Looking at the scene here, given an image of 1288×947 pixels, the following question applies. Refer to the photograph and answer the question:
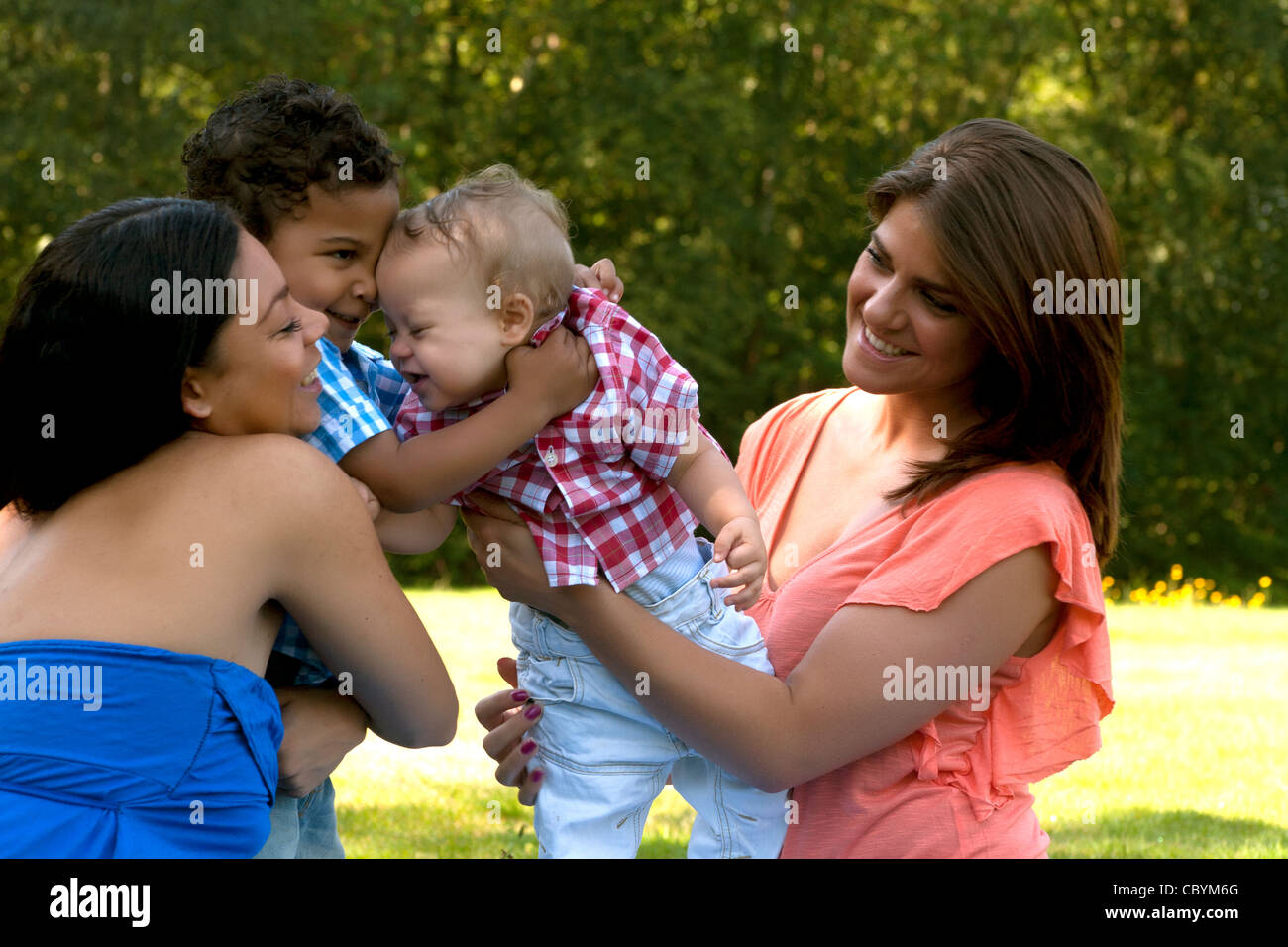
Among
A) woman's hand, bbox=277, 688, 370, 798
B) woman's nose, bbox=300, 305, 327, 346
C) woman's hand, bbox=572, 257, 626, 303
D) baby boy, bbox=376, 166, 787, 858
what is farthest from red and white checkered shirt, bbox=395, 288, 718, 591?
woman's hand, bbox=277, 688, 370, 798

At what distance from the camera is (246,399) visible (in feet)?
7.01

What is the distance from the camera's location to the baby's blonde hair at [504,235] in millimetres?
2428

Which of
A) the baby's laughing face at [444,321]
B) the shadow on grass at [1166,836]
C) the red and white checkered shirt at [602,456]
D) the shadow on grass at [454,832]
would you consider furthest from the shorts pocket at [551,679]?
the shadow on grass at [1166,836]

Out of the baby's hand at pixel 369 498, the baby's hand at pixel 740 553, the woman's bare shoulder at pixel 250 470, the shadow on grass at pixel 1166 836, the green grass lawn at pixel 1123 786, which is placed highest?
the woman's bare shoulder at pixel 250 470

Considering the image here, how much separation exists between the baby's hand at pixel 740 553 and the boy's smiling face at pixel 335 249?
0.79 meters

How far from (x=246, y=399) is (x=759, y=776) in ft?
3.66

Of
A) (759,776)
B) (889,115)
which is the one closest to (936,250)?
(759,776)

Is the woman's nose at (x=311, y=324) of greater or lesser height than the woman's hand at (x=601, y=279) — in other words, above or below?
below

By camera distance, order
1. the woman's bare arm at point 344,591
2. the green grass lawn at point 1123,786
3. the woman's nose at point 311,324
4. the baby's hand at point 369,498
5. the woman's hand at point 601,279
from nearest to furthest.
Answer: the woman's bare arm at point 344,591 < the woman's nose at point 311,324 < the baby's hand at point 369,498 < the woman's hand at point 601,279 < the green grass lawn at point 1123,786

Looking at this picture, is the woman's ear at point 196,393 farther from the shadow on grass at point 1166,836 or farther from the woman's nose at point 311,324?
the shadow on grass at point 1166,836

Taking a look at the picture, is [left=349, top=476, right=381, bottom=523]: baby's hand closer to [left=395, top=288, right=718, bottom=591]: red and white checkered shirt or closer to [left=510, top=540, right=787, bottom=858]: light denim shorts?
[left=395, top=288, right=718, bottom=591]: red and white checkered shirt

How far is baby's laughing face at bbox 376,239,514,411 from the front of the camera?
2.40m

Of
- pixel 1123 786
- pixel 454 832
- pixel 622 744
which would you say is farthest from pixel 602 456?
pixel 1123 786
